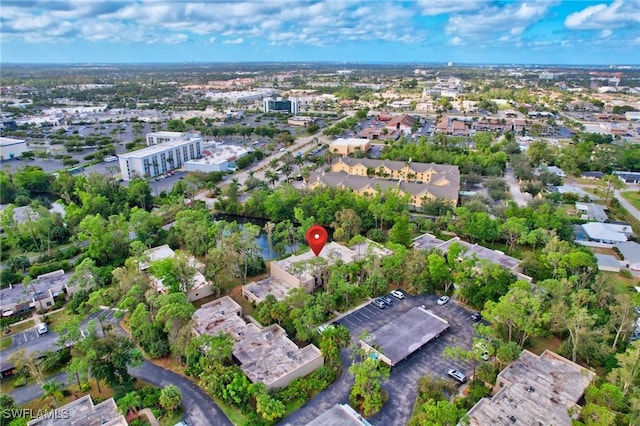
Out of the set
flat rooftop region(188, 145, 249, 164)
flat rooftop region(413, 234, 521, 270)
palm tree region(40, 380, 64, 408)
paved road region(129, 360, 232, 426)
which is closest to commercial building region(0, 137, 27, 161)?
flat rooftop region(188, 145, 249, 164)

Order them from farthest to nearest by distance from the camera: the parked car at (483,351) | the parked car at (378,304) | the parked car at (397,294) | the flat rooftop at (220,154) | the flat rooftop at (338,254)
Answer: the flat rooftop at (220,154), the flat rooftop at (338,254), the parked car at (397,294), the parked car at (378,304), the parked car at (483,351)

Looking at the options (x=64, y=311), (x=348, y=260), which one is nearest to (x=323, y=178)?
(x=348, y=260)

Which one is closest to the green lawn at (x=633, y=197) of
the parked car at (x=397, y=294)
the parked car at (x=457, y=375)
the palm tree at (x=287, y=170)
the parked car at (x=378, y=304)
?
the parked car at (x=397, y=294)

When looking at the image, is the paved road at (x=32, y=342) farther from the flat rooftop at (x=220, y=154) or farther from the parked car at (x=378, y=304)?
the flat rooftop at (x=220, y=154)

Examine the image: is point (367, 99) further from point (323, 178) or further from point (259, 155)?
point (323, 178)

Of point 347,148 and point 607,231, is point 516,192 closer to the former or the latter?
point 607,231

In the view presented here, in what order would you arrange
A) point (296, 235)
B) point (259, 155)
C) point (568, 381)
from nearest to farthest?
1. point (568, 381)
2. point (296, 235)
3. point (259, 155)

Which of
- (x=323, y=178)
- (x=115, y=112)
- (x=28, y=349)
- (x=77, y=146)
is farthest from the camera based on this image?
(x=115, y=112)
